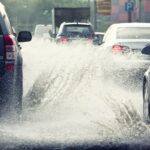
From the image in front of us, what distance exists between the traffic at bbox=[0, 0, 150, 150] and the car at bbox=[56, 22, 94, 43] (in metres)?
10.0

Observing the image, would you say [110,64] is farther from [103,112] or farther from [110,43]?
[103,112]

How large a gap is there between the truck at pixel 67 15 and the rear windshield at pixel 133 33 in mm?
31356

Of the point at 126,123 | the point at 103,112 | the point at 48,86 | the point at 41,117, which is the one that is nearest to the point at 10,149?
the point at 126,123

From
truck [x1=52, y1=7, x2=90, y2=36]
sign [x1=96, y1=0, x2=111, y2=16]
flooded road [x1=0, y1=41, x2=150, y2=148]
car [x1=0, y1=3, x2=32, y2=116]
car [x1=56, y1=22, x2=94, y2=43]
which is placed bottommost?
sign [x1=96, y1=0, x2=111, y2=16]

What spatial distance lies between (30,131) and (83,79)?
742 cm

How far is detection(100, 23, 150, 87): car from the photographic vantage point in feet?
49.4

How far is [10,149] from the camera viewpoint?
7.86m

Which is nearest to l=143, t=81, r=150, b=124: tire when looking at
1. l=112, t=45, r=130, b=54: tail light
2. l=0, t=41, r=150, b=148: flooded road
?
l=0, t=41, r=150, b=148: flooded road

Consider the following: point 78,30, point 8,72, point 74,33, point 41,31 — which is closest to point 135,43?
point 8,72

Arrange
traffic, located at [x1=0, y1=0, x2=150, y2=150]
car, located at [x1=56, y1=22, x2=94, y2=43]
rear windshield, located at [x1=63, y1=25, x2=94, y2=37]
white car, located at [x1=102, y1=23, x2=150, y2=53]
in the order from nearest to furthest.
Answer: traffic, located at [x1=0, y1=0, x2=150, y2=150] < white car, located at [x1=102, y1=23, x2=150, y2=53] < car, located at [x1=56, y1=22, x2=94, y2=43] < rear windshield, located at [x1=63, y1=25, x2=94, y2=37]

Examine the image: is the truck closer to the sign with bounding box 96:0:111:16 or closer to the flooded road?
the sign with bounding box 96:0:111:16

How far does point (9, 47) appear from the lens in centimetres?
927

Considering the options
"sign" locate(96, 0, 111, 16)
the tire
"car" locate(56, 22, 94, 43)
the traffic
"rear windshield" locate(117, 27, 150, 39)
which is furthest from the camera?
"sign" locate(96, 0, 111, 16)

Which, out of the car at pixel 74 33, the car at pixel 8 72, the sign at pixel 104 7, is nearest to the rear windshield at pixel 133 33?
the car at pixel 8 72
